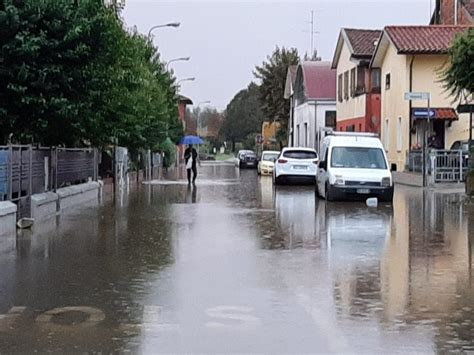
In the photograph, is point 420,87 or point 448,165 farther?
point 420,87

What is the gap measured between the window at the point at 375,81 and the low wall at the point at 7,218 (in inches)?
1538

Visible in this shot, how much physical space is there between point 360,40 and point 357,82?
3128 mm

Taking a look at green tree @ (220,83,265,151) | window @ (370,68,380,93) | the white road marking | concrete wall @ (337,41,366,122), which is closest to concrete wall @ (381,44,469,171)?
window @ (370,68,380,93)

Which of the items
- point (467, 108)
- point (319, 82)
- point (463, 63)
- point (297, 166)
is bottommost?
point (297, 166)

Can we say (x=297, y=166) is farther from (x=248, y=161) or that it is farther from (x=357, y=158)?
(x=248, y=161)

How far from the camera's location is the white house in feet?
240

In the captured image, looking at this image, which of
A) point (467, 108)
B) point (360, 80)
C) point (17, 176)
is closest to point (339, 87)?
point (360, 80)

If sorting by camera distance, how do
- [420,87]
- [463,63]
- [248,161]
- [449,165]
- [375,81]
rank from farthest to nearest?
[248,161] → [375,81] → [420,87] → [449,165] → [463,63]

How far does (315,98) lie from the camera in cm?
7294

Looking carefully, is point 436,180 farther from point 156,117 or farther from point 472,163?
point 156,117

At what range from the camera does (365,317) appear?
955 cm

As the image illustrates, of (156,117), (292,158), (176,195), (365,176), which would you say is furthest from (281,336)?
(156,117)

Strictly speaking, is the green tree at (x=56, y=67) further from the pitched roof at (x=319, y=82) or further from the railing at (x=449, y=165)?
the pitched roof at (x=319, y=82)

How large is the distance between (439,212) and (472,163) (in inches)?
334
